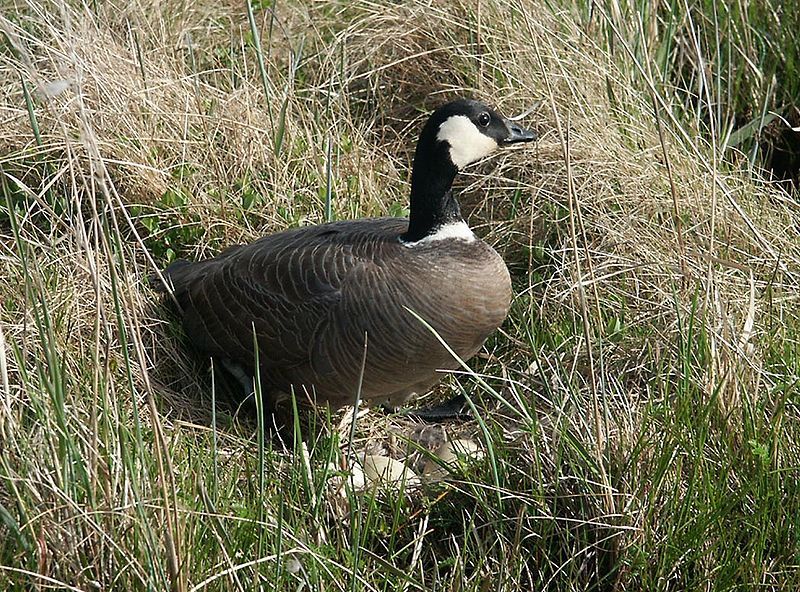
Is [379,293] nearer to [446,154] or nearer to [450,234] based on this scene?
[450,234]

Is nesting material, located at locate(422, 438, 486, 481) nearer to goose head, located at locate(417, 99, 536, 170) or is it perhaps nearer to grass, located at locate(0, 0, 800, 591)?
grass, located at locate(0, 0, 800, 591)

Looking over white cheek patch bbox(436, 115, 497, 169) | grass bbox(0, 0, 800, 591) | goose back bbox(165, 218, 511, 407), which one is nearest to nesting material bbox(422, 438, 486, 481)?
grass bbox(0, 0, 800, 591)

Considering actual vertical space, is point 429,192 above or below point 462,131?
below

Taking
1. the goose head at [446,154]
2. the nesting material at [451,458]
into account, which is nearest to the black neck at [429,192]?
the goose head at [446,154]

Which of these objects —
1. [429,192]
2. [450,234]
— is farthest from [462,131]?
[450,234]

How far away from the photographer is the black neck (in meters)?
3.23

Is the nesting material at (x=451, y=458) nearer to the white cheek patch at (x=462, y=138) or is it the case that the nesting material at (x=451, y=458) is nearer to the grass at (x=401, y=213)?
the grass at (x=401, y=213)

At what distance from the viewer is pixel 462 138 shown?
10.5 ft

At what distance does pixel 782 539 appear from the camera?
2488 mm

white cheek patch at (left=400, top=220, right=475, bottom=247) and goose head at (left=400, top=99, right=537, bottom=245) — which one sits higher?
goose head at (left=400, top=99, right=537, bottom=245)

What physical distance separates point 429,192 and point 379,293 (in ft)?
1.17

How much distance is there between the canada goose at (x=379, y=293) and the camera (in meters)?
3.12

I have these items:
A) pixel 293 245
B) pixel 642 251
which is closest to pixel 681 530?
pixel 642 251

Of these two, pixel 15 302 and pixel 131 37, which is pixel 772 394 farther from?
A: pixel 131 37
